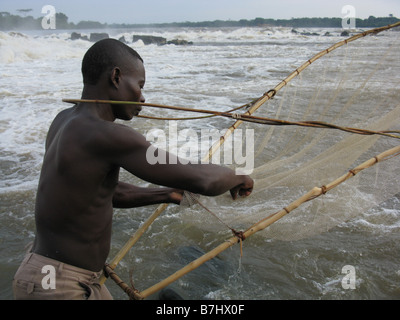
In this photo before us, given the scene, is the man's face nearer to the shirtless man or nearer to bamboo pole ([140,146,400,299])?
the shirtless man

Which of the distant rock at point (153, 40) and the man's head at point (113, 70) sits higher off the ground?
the distant rock at point (153, 40)

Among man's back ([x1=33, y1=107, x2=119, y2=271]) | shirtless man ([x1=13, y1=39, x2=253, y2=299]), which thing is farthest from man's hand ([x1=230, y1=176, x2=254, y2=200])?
man's back ([x1=33, y1=107, x2=119, y2=271])

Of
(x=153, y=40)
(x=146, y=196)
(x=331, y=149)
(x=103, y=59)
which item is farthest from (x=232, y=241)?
(x=153, y=40)

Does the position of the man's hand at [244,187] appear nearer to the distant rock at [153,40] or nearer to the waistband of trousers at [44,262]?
the waistband of trousers at [44,262]

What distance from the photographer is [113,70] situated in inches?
59.3

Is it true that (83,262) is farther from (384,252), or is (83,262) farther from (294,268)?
(384,252)

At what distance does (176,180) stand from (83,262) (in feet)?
1.81

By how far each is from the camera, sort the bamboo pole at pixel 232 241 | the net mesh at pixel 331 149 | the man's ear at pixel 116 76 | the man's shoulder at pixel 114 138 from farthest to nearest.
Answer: the net mesh at pixel 331 149, the bamboo pole at pixel 232 241, the man's ear at pixel 116 76, the man's shoulder at pixel 114 138

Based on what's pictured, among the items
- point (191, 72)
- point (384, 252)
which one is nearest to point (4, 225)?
point (384, 252)

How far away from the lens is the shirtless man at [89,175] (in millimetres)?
1409

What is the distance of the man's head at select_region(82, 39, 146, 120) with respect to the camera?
1.52 m

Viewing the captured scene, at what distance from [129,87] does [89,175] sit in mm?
390

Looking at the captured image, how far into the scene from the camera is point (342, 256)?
A: 3018 millimetres

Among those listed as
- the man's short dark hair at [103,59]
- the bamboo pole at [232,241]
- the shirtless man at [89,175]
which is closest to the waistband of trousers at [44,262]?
the shirtless man at [89,175]
